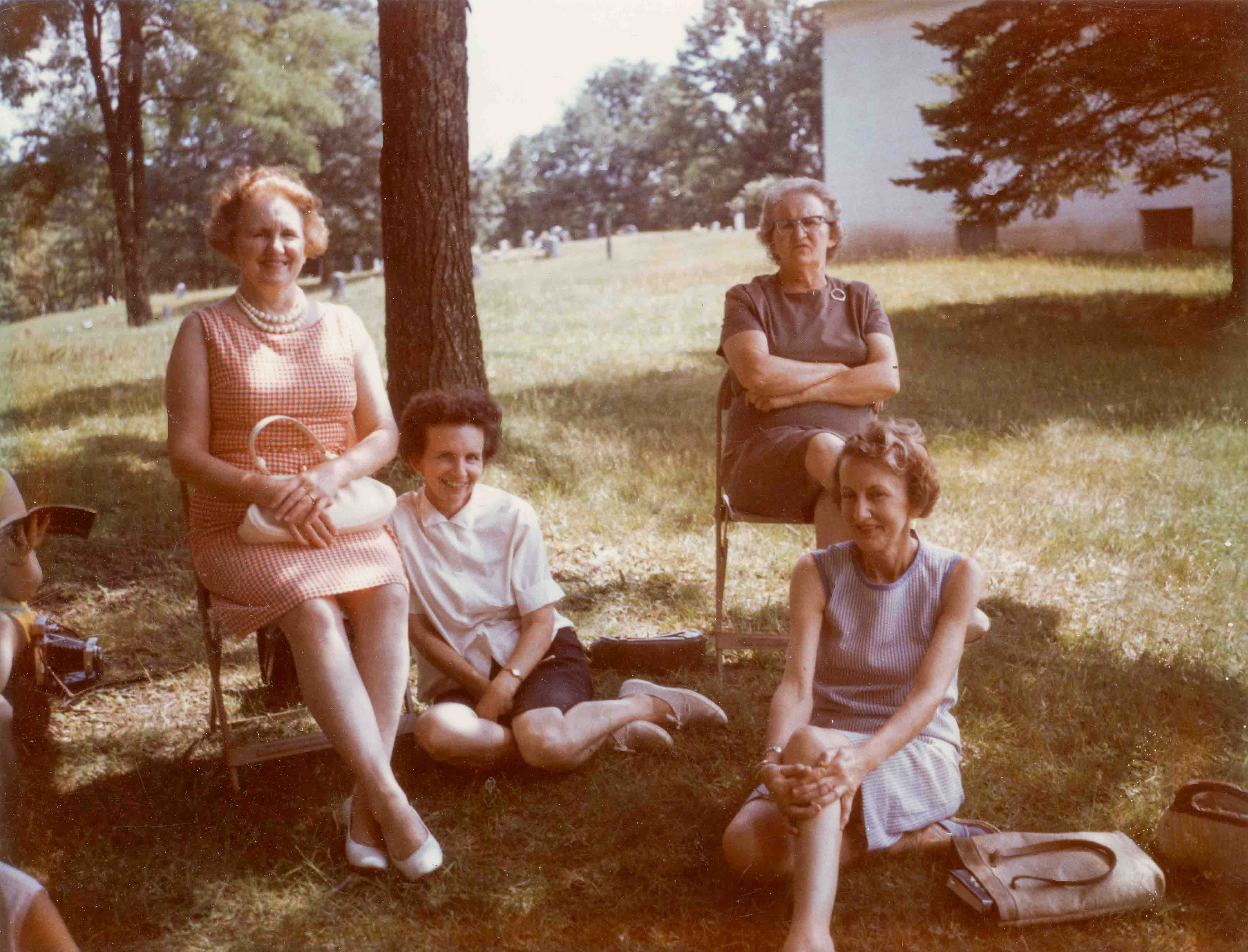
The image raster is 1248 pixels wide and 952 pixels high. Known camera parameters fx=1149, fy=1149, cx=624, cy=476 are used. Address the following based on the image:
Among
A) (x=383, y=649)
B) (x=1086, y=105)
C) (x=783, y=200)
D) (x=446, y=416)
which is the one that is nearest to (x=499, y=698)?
(x=383, y=649)

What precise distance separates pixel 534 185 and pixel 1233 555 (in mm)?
12056

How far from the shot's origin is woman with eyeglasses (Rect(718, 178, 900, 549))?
392cm

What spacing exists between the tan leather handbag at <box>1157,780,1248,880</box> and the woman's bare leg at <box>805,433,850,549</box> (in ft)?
4.04

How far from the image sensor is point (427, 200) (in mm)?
5441

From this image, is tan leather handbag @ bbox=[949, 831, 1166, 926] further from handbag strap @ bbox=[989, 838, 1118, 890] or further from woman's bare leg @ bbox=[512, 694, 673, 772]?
woman's bare leg @ bbox=[512, 694, 673, 772]

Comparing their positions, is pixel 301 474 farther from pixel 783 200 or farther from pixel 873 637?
pixel 783 200

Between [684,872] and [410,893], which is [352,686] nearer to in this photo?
[410,893]

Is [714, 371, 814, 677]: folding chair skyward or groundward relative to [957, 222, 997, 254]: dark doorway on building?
groundward

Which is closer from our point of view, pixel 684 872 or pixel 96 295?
pixel 684 872

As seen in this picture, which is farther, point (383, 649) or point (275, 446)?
point (275, 446)

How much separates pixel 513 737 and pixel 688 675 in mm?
1032

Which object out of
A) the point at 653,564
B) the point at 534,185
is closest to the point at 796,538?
the point at 653,564

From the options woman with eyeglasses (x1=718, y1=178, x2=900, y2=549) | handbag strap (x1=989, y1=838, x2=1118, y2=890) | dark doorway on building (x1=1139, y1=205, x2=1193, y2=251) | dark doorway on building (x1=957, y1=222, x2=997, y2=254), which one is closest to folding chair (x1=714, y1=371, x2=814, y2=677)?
woman with eyeglasses (x1=718, y1=178, x2=900, y2=549)

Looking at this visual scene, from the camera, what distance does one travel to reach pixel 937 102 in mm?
9617
